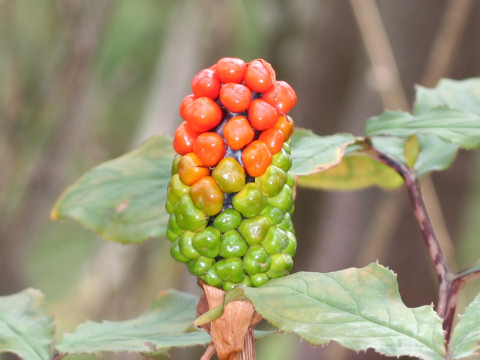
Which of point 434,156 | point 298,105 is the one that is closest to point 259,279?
point 434,156

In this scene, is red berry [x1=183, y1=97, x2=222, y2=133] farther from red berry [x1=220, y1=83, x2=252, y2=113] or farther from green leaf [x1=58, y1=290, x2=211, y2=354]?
green leaf [x1=58, y1=290, x2=211, y2=354]

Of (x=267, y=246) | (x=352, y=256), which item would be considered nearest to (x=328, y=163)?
(x=267, y=246)

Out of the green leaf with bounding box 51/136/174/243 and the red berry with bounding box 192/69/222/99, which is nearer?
the red berry with bounding box 192/69/222/99

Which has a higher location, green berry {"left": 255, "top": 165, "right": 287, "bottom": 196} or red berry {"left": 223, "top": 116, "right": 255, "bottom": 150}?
red berry {"left": 223, "top": 116, "right": 255, "bottom": 150}

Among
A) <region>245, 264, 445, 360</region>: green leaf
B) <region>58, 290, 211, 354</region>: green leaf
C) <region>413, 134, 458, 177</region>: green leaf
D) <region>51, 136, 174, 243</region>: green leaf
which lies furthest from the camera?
<region>413, 134, 458, 177</region>: green leaf

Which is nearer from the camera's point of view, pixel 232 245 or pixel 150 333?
pixel 232 245

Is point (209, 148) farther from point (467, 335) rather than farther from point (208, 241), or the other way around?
point (467, 335)

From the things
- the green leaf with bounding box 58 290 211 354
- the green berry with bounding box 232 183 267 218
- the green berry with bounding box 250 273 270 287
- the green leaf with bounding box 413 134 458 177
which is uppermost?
the green berry with bounding box 232 183 267 218

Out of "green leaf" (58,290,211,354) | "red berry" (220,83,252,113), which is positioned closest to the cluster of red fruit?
"red berry" (220,83,252,113)
